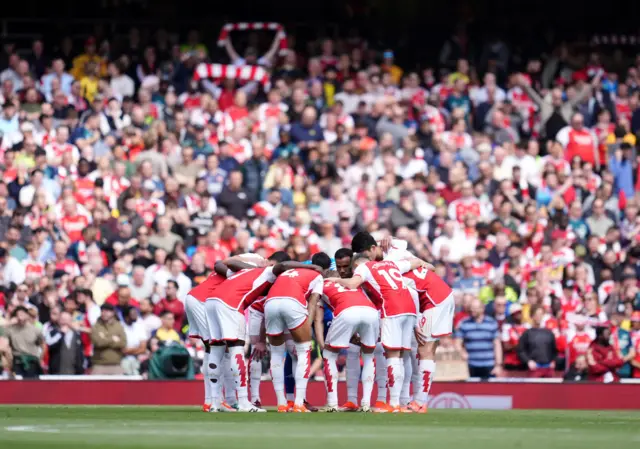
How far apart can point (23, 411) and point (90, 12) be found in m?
15.7

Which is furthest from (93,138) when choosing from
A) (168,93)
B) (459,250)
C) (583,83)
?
(583,83)

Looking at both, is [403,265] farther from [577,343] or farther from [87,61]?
[87,61]

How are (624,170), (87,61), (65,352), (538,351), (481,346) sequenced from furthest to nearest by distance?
1. (87,61)
2. (624,170)
3. (538,351)
4. (481,346)
5. (65,352)

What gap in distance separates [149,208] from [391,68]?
24.4 ft

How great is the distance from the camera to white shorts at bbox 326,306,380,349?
60.2ft

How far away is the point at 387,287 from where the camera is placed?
60.8 ft

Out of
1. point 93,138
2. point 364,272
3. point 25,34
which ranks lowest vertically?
point 364,272

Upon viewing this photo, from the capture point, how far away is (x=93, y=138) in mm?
28203

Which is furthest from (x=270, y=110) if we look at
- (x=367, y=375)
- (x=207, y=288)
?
(x=367, y=375)

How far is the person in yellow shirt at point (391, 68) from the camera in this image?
31812 mm

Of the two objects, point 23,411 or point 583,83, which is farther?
point 583,83

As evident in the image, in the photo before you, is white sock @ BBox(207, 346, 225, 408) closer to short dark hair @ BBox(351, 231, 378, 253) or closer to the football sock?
the football sock

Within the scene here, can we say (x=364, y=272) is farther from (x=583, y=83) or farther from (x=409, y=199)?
(x=583, y=83)

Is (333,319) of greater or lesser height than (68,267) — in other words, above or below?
below
